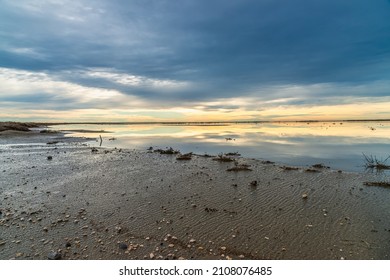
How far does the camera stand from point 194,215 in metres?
10.7

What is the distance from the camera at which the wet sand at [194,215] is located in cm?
788

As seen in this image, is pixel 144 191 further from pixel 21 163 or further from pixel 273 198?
pixel 21 163

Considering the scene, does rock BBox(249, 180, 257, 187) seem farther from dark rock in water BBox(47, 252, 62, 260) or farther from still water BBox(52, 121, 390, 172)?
dark rock in water BBox(47, 252, 62, 260)

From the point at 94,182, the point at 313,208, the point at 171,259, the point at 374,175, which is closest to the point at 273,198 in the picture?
the point at 313,208

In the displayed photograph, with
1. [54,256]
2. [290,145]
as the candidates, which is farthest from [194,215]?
[290,145]

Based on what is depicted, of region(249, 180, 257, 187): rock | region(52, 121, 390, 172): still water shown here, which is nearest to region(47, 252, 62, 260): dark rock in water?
region(249, 180, 257, 187): rock

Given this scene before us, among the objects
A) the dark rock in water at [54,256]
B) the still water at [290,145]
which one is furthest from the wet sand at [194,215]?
the still water at [290,145]

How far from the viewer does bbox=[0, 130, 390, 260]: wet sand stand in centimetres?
788

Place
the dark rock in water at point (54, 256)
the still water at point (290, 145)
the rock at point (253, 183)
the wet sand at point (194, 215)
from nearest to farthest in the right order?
the dark rock in water at point (54, 256) → the wet sand at point (194, 215) → the rock at point (253, 183) → the still water at point (290, 145)

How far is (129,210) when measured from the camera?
1136cm

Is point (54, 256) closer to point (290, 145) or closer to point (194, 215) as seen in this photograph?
point (194, 215)

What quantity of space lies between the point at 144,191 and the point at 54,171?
10072mm

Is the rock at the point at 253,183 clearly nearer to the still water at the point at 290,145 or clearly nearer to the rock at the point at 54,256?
the still water at the point at 290,145

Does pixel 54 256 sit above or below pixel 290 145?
below
